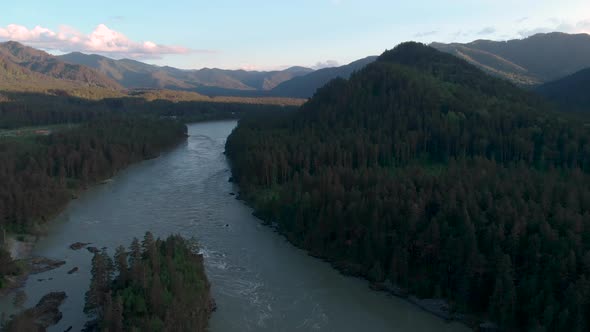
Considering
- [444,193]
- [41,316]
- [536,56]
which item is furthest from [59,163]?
[536,56]

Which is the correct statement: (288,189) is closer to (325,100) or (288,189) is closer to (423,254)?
(423,254)

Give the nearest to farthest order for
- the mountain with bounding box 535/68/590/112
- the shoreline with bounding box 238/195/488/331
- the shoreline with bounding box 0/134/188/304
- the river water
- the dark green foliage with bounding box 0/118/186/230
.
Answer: the shoreline with bounding box 238/195/488/331 < the river water < the shoreline with bounding box 0/134/188/304 < the dark green foliage with bounding box 0/118/186/230 < the mountain with bounding box 535/68/590/112

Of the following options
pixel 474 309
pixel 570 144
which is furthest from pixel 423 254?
pixel 570 144

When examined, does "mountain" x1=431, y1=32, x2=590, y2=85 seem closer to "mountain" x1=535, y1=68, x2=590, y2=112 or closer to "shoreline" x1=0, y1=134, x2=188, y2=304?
"mountain" x1=535, y1=68, x2=590, y2=112

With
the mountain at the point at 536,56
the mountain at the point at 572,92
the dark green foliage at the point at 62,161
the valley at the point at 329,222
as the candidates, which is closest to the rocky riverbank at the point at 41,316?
the valley at the point at 329,222

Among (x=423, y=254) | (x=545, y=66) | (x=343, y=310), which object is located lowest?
(x=343, y=310)

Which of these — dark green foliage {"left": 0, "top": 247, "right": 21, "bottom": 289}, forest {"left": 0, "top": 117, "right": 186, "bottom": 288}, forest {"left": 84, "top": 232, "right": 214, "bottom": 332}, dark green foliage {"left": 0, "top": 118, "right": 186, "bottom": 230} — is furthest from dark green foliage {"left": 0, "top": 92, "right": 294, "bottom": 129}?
forest {"left": 84, "top": 232, "right": 214, "bottom": 332}
